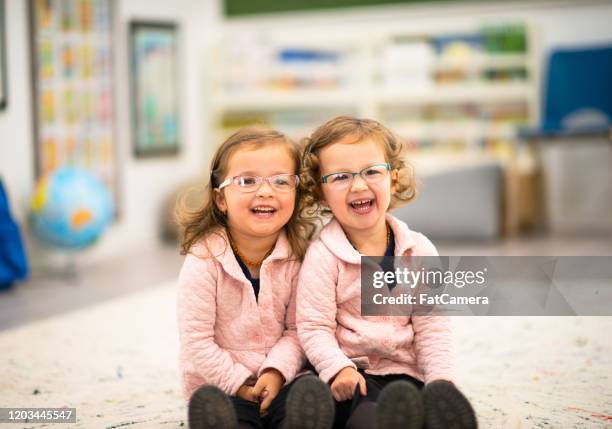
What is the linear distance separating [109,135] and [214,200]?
3.14 m

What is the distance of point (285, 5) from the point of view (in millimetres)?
5957

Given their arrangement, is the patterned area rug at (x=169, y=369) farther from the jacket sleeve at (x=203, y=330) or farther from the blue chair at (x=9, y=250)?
the blue chair at (x=9, y=250)

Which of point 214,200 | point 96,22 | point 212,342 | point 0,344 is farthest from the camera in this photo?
point 96,22

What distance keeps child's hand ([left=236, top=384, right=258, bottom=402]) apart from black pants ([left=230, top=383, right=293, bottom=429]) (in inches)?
0.7

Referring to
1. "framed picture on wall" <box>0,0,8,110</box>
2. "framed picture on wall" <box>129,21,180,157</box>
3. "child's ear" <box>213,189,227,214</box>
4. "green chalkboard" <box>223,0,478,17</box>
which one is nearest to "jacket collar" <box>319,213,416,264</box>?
"child's ear" <box>213,189,227,214</box>

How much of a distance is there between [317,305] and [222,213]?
1.02 ft

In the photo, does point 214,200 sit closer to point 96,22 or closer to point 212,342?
point 212,342

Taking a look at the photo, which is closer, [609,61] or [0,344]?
[0,344]

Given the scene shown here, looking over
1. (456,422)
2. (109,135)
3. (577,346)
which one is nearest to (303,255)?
(456,422)

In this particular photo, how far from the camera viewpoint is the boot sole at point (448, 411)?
140 centimetres

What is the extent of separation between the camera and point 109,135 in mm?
4723

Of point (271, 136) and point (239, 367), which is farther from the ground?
point (271, 136)

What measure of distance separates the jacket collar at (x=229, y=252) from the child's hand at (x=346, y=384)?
0.91ft

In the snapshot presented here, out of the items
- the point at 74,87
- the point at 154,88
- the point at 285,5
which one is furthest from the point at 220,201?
the point at 285,5
